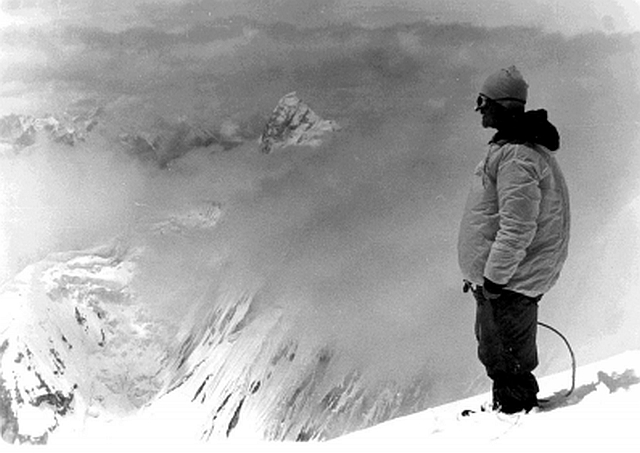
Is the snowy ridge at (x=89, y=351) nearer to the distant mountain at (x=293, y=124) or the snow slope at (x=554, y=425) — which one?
the distant mountain at (x=293, y=124)

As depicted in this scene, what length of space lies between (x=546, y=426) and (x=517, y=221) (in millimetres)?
377

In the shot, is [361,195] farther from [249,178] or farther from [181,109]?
[181,109]

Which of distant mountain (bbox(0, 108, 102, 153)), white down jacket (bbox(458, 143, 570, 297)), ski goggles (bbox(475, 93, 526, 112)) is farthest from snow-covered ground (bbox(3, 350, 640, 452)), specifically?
distant mountain (bbox(0, 108, 102, 153))

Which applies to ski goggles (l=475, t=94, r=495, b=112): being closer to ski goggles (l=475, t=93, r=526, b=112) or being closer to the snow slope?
ski goggles (l=475, t=93, r=526, b=112)

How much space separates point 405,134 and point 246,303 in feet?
2.49

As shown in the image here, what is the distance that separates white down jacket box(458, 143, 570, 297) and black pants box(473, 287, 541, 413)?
0.04 metres

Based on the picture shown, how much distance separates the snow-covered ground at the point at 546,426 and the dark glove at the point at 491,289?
0.80ft

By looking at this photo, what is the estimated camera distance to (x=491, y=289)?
1.27 metres

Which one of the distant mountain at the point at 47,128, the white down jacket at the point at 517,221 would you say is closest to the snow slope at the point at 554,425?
the white down jacket at the point at 517,221

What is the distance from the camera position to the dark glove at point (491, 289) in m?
1.26

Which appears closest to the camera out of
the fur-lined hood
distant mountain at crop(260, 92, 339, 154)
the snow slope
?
the snow slope

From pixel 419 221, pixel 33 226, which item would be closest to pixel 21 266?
pixel 33 226

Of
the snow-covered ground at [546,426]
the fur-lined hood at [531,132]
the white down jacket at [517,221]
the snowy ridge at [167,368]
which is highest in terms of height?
the fur-lined hood at [531,132]

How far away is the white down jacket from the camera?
1.21 metres
